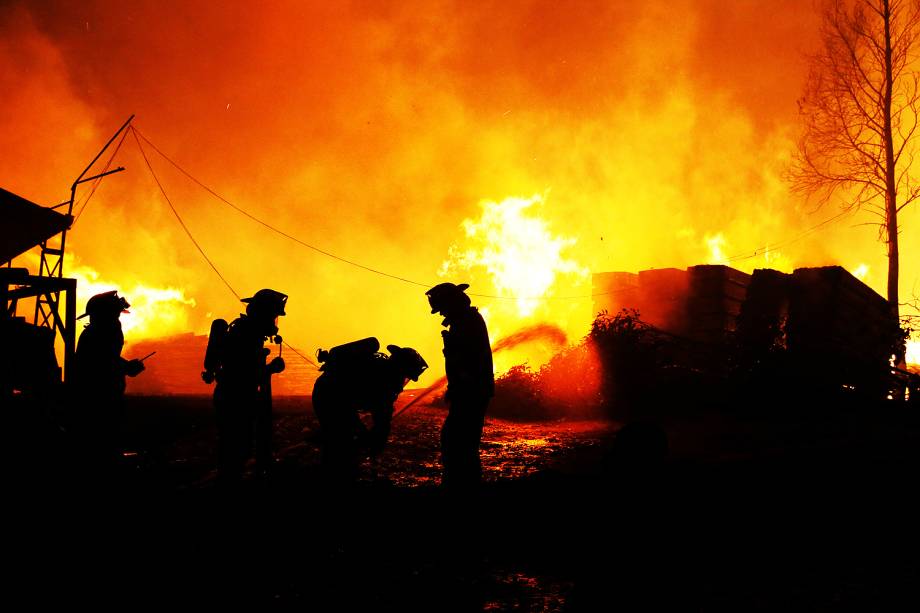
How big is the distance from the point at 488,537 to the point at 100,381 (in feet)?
13.9

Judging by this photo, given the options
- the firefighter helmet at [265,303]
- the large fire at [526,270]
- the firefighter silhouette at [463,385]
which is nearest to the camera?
the firefighter silhouette at [463,385]

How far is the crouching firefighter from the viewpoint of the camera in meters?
6.35

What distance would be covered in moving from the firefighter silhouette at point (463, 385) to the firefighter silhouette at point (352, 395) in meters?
0.48

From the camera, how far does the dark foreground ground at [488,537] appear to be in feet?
12.8

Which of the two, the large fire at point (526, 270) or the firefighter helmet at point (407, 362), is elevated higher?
the large fire at point (526, 270)

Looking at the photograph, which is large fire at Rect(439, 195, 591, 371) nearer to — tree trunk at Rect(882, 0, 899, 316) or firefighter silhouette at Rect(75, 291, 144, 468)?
tree trunk at Rect(882, 0, 899, 316)

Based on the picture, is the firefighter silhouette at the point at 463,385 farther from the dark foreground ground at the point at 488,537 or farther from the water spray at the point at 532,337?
the water spray at the point at 532,337

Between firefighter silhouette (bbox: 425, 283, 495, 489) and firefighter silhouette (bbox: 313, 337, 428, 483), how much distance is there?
1.56ft

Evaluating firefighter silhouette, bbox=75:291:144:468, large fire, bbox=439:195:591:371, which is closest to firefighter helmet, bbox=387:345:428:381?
firefighter silhouette, bbox=75:291:144:468

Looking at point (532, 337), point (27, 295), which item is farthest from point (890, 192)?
point (27, 295)

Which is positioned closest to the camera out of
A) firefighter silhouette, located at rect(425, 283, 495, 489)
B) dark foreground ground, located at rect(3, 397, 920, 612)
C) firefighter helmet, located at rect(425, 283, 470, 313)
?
dark foreground ground, located at rect(3, 397, 920, 612)

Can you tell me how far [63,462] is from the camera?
6125mm

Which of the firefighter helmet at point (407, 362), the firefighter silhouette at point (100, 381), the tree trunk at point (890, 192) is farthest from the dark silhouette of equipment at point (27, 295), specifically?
the tree trunk at point (890, 192)

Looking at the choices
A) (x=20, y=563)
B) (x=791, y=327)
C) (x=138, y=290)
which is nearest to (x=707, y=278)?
(x=791, y=327)
